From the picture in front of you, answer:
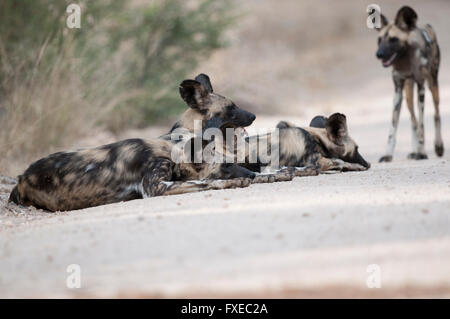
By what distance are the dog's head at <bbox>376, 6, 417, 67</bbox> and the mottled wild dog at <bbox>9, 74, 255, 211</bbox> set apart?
331 cm

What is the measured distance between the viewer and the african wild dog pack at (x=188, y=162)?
4910 millimetres

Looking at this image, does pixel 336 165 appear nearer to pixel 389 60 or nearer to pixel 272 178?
pixel 272 178

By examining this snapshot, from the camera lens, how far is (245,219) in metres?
3.44

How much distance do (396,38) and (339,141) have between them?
230cm

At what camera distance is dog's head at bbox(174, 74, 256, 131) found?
18.7 feet

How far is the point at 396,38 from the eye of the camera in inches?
311

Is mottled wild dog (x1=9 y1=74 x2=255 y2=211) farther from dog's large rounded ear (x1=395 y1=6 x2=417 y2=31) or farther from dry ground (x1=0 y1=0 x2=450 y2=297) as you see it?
dog's large rounded ear (x1=395 y1=6 x2=417 y2=31)

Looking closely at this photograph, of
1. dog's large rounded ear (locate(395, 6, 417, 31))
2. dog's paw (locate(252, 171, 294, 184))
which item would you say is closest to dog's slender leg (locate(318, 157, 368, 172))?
dog's paw (locate(252, 171, 294, 184))

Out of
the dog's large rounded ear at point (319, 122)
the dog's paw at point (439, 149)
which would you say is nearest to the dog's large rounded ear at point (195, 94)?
the dog's large rounded ear at point (319, 122)

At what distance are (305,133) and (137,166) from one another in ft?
5.59

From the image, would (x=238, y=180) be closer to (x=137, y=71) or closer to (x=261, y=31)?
(x=137, y=71)

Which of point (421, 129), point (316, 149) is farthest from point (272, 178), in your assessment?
point (421, 129)
